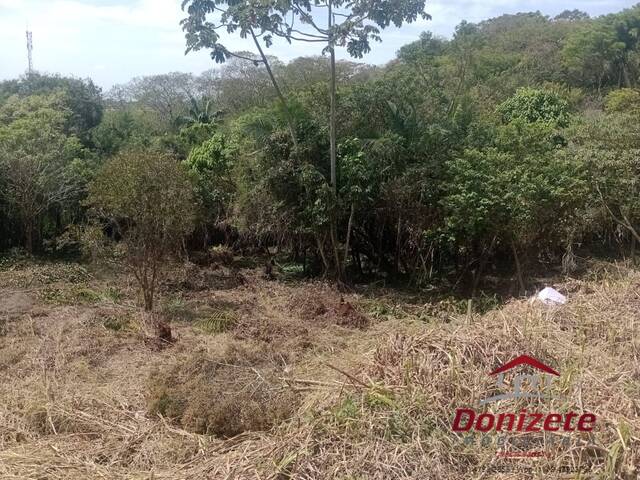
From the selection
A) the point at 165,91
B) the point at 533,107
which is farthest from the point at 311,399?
the point at 165,91

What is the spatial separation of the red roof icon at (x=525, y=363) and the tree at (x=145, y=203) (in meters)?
5.99

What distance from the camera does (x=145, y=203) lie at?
28.3 feet

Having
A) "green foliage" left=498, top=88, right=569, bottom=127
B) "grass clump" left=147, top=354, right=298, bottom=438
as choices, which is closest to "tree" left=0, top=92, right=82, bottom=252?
"grass clump" left=147, top=354, right=298, bottom=438

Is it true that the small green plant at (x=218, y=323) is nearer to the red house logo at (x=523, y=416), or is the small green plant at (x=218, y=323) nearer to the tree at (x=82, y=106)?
the red house logo at (x=523, y=416)

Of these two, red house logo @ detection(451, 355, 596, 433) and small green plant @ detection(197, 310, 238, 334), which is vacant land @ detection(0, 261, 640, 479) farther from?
small green plant @ detection(197, 310, 238, 334)

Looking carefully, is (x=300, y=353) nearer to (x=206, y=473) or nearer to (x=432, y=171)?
(x=206, y=473)

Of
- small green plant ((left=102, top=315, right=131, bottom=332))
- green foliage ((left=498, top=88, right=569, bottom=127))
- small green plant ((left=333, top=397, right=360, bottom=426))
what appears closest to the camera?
small green plant ((left=333, top=397, right=360, bottom=426))

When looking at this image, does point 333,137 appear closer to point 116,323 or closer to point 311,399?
point 116,323

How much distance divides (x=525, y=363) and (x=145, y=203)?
614cm

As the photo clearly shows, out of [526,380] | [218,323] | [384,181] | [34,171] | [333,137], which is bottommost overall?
[218,323]

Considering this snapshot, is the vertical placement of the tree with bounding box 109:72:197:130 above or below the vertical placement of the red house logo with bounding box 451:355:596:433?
above

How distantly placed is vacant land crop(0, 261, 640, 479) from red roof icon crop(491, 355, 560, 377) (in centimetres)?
7

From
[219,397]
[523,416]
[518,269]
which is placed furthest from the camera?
[518,269]

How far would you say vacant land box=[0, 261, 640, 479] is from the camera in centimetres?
360
